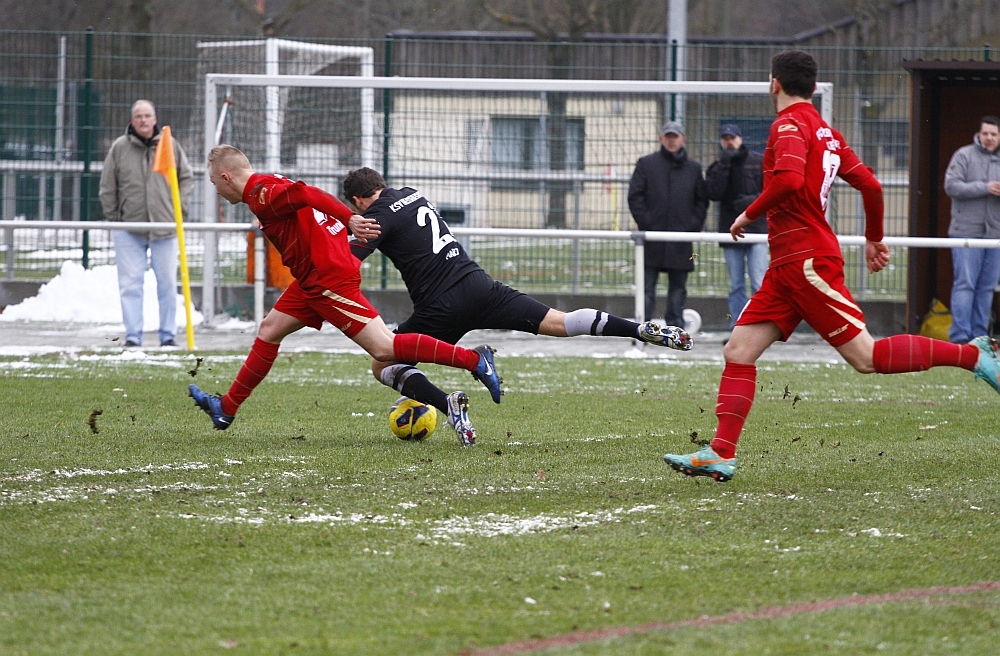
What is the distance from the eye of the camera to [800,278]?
5344 millimetres

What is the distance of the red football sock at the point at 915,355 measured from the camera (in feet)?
18.0

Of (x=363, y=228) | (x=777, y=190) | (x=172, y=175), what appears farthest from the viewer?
(x=172, y=175)

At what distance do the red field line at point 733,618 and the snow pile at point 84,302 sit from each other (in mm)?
10819

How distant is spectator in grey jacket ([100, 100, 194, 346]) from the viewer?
1183cm

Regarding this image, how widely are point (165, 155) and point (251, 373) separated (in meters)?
5.35

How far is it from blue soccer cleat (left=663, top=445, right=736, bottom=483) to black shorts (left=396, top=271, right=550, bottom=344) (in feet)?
5.30

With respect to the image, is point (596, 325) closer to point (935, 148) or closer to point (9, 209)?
point (935, 148)

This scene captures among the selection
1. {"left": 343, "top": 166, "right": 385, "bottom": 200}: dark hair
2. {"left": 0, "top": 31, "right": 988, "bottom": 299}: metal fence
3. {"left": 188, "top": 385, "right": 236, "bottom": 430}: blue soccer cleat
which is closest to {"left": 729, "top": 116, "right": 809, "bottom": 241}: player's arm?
{"left": 343, "top": 166, "right": 385, "bottom": 200}: dark hair

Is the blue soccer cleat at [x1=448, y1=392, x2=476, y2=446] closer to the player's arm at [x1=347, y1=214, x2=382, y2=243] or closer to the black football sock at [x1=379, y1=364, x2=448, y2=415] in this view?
the black football sock at [x1=379, y1=364, x2=448, y2=415]

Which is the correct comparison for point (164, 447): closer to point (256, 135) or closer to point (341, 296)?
point (341, 296)

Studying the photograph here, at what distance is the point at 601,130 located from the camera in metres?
14.6

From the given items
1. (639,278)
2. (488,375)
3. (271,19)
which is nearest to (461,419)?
(488,375)

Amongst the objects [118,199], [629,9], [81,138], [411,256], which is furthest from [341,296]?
[629,9]

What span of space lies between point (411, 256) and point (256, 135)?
8516 mm
